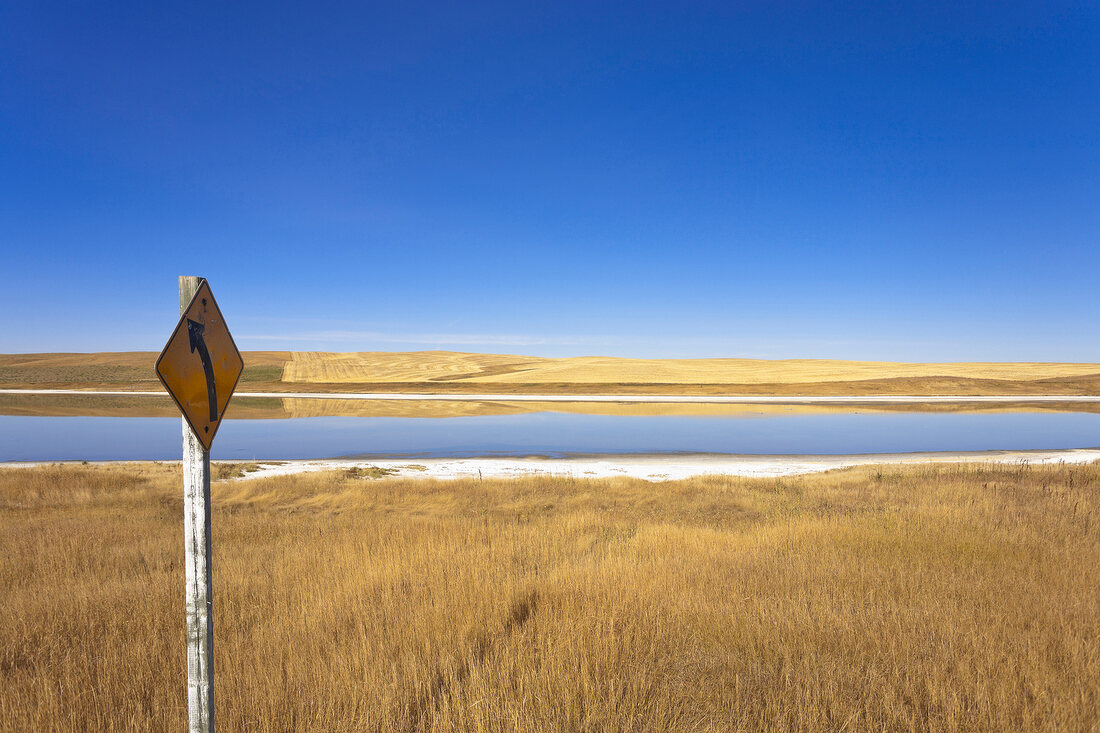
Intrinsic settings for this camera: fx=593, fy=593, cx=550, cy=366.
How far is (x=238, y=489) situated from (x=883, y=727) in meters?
15.3

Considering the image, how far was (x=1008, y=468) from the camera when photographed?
16.5m

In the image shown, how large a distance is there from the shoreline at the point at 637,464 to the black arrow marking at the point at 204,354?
16056 millimetres

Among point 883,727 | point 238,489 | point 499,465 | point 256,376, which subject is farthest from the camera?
point 256,376

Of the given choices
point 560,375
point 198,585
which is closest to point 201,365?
point 198,585

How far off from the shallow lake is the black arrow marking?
23.3 meters

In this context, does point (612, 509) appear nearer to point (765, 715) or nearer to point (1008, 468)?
point (765, 715)

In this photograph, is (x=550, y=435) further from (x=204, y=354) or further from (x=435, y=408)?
(x=204, y=354)

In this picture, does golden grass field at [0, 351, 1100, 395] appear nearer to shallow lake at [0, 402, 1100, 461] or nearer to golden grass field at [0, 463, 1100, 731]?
shallow lake at [0, 402, 1100, 461]

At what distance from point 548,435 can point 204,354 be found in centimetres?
3098

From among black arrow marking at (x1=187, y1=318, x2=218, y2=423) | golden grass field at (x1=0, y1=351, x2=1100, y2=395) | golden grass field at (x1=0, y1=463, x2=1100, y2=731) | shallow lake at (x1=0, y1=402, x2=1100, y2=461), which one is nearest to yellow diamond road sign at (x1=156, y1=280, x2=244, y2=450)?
black arrow marking at (x1=187, y1=318, x2=218, y2=423)

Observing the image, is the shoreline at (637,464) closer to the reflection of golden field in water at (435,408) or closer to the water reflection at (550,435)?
the water reflection at (550,435)

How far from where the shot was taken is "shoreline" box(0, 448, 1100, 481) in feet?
63.4

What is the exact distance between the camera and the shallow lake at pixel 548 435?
87.9 ft

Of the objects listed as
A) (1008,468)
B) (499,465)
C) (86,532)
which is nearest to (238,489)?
(86,532)
